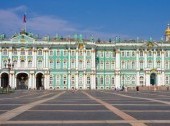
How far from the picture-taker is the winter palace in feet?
426

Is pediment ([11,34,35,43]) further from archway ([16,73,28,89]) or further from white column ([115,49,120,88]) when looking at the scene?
white column ([115,49,120,88])

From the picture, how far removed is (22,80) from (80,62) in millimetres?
18023

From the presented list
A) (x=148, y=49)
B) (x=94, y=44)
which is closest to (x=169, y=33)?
(x=148, y=49)

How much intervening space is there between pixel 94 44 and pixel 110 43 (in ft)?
19.7

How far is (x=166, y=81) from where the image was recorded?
136 m

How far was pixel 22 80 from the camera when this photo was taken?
133 meters

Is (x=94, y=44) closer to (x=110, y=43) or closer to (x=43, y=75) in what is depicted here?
(x=110, y=43)

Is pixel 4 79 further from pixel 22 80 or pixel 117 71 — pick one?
pixel 117 71

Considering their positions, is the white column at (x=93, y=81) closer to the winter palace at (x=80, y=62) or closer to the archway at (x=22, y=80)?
the winter palace at (x=80, y=62)

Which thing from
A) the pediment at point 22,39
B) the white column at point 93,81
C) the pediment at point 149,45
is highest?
the pediment at point 22,39

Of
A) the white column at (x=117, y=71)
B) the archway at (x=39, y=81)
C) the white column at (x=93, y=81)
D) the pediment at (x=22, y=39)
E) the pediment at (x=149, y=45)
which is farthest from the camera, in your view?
the pediment at (x=149, y=45)

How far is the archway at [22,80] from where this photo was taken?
131250mm

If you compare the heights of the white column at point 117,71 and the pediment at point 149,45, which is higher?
the pediment at point 149,45

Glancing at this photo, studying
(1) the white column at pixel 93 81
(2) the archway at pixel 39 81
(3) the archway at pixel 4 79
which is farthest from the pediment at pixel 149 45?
(3) the archway at pixel 4 79
